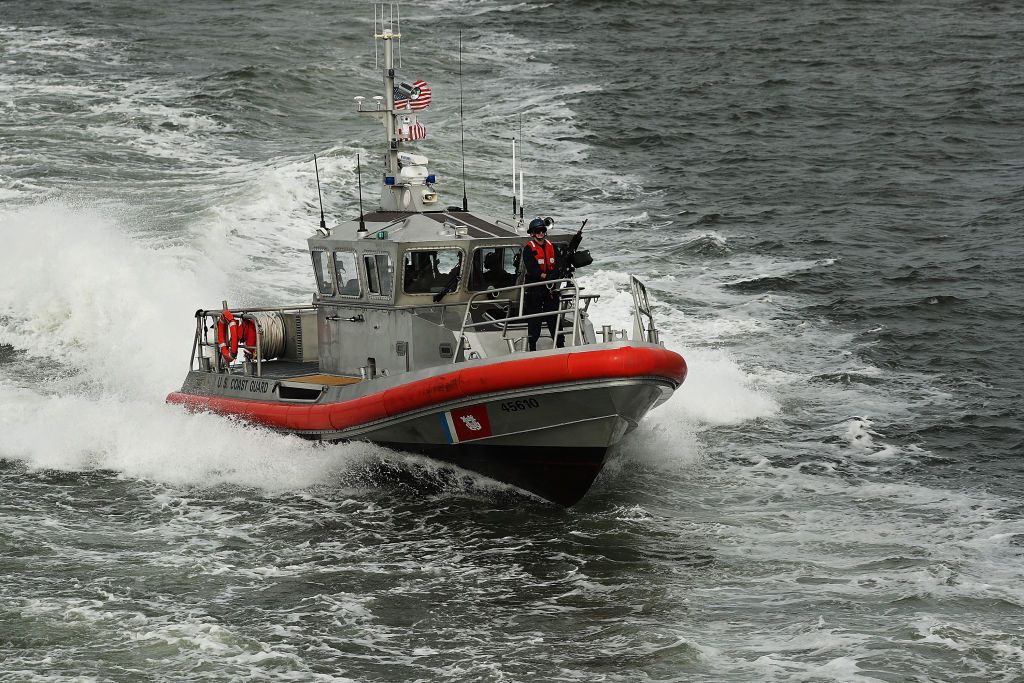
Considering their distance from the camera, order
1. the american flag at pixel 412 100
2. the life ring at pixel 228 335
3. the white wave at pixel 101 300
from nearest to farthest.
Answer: the american flag at pixel 412 100 → the life ring at pixel 228 335 → the white wave at pixel 101 300

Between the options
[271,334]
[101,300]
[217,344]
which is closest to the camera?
[217,344]

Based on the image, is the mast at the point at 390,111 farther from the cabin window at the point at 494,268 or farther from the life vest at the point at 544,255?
the life vest at the point at 544,255

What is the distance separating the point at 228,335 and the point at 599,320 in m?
6.28

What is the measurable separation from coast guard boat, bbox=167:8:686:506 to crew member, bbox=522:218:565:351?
0.50 ft

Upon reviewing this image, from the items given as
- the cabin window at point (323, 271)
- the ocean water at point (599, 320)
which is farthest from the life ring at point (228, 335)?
the cabin window at point (323, 271)

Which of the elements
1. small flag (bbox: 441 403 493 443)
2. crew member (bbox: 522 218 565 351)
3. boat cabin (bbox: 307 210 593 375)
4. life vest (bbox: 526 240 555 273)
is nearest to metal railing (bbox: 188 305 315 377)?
boat cabin (bbox: 307 210 593 375)

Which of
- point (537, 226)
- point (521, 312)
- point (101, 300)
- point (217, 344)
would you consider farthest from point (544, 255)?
point (101, 300)

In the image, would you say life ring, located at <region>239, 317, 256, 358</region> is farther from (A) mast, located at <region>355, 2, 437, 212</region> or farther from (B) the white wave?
(B) the white wave

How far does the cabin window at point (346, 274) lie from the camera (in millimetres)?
12617

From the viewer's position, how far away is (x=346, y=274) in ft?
41.8

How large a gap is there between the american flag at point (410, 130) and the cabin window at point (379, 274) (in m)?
1.59

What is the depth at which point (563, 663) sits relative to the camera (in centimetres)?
841

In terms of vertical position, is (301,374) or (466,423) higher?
(466,423)

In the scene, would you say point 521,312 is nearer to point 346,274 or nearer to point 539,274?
point 539,274
